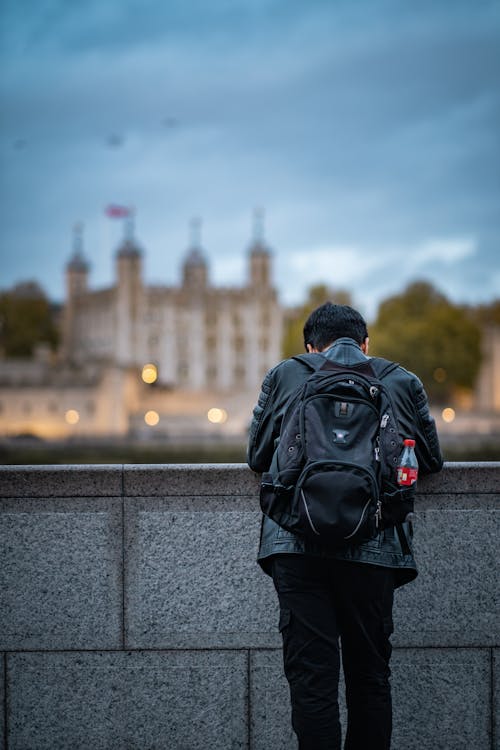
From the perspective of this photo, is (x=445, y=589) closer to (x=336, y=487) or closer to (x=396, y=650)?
(x=396, y=650)

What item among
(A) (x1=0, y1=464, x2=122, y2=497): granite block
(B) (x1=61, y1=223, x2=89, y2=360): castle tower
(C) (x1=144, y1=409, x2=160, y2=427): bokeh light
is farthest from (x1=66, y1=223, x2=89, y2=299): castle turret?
(A) (x1=0, y1=464, x2=122, y2=497): granite block

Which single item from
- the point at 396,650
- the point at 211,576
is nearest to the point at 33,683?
the point at 211,576

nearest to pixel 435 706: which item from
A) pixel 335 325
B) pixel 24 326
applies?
pixel 335 325

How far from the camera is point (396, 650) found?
4.96m

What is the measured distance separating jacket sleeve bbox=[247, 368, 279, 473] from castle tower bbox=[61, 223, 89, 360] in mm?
112648

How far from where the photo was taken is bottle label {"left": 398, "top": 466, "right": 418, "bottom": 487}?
12.2 ft

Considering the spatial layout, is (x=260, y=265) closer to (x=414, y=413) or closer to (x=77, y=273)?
(x=77, y=273)

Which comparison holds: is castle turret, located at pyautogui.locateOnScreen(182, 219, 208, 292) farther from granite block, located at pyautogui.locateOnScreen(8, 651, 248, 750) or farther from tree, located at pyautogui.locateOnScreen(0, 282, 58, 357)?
granite block, located at pyautogui.locateOnScreen(8, 651, 248, 750)

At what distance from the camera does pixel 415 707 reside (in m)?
4.96

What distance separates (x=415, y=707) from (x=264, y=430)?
1.80m

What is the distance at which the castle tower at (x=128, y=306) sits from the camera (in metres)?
111

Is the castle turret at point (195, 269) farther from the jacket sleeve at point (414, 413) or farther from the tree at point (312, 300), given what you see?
the jacket sleeve at point (414, 413)

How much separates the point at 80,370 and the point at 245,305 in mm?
28340

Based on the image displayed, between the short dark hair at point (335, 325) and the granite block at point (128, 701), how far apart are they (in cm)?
176
